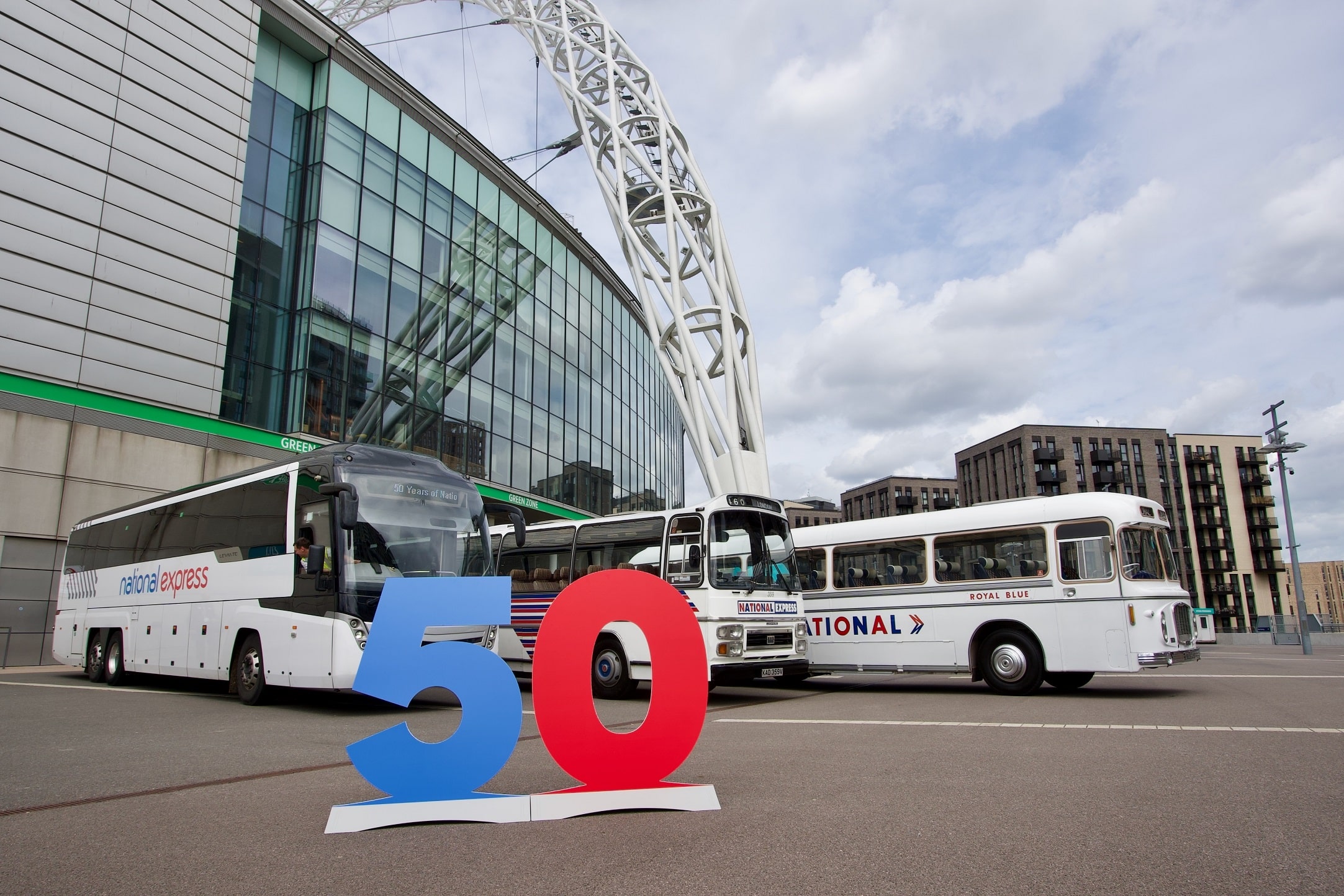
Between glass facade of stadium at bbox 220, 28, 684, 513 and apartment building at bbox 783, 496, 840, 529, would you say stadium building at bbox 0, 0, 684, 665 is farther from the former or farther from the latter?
apartment building at bbox 783, 496, 840, 529

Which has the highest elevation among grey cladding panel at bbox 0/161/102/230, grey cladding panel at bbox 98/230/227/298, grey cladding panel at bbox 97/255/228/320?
grey cladding panel at bbox 0/161/102/230

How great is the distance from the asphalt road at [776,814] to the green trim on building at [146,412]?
34.8 feet

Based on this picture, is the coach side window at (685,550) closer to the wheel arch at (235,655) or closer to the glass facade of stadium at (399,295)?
the wheel arch at (235,655)

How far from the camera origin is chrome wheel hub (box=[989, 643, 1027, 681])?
11438 millimetres

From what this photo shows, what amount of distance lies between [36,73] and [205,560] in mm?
13657

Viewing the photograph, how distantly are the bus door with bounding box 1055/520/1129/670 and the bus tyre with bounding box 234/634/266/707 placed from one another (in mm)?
10416

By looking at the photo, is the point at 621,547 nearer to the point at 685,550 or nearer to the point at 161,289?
the point at 685,550

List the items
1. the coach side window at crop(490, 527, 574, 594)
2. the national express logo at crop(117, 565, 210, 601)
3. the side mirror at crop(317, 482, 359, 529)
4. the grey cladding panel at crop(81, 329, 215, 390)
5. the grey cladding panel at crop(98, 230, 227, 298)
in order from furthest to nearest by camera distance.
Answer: the grey cladding panel at crop(98, 230, 227, 298) < the grey cladding panel at crop(81, 329, 215, 390) < the coach side window at crop(490, 527, 574, 594) < the national express logo at crop(117, 565, 210, 601) < the side mirror at crop(317, 482, 359, 529)

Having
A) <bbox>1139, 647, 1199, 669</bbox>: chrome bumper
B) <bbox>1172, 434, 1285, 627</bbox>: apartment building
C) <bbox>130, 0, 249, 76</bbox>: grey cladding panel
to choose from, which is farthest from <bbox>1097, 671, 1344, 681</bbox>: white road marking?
<bbox>1172, 434, 1285, 627</bbox>: apartment building

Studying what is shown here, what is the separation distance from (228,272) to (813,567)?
1655 cm

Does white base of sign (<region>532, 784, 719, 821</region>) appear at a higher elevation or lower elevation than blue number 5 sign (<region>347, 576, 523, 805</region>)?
lower

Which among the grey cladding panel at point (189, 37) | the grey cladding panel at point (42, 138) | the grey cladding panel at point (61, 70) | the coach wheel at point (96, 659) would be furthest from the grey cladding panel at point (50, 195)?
the coach wheel at point (96, 659)

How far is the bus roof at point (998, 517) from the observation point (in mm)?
11242

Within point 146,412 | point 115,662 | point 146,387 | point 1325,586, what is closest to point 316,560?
point 115,662
